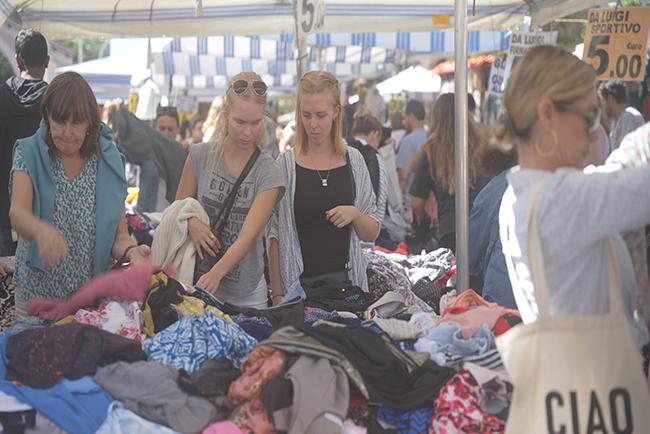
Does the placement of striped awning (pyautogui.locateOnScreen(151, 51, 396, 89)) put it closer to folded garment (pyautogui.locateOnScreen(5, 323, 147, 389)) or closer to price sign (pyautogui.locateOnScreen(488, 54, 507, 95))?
price sign (pyautogui.locateOnScreen(488, 54, 507, 95))

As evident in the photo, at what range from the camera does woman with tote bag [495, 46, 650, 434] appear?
7.50 ft

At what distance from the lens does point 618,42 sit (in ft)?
24.6

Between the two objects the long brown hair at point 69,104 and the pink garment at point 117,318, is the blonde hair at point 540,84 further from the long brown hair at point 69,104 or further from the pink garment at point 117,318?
the long brown hair at point 69,104

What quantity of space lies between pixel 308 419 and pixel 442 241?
13.2ft

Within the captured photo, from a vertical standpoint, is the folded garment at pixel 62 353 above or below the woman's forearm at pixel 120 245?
below

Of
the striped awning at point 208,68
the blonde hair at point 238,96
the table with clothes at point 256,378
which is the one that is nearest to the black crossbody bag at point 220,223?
the blonde hair at point 238,96

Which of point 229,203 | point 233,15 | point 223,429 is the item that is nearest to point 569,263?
point 223,429

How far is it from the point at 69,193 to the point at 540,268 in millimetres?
1963

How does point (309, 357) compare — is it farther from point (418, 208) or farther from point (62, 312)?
point (418, 208)

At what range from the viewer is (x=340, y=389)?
2809 millimetres

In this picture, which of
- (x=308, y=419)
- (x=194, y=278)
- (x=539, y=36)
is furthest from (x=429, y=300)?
(x=539, y=36)

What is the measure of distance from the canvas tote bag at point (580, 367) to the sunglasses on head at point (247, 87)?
6.16ft

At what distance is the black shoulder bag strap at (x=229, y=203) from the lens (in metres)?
4.04

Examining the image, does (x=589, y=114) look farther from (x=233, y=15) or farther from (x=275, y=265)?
(x=233, y=15)
